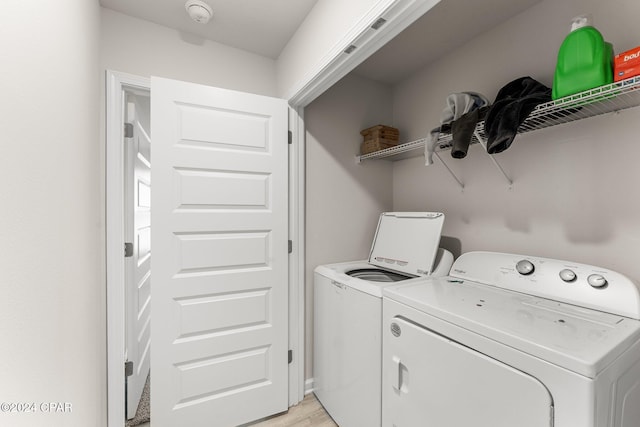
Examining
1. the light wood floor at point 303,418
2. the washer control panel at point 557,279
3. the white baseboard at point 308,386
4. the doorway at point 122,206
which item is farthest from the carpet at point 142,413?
the washer control panel at point 557,279

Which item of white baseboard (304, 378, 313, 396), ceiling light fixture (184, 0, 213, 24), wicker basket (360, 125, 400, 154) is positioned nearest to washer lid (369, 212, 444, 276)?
wicker basket (360, 125, 400, 154)

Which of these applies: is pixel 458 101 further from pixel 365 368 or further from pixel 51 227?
pixel 51 227

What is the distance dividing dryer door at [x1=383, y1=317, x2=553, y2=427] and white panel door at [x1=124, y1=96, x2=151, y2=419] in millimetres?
1576

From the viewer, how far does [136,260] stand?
1.87 metres

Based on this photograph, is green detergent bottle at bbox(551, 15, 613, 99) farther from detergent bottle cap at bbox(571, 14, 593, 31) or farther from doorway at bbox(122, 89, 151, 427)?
doorway at bbox(122, 89, 151, 427)

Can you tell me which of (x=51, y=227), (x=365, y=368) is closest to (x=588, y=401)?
(x=365, y=368)

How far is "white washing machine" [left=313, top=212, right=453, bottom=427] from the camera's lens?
4.83 ft

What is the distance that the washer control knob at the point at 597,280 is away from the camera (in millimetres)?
1103

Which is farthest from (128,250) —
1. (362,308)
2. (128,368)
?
(362,308)

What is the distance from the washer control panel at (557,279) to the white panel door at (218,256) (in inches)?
47.8

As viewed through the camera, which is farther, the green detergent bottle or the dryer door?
the green detergent bottle

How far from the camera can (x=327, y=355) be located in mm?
1865

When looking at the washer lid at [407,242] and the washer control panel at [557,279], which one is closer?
the washer control panel at [557,279]

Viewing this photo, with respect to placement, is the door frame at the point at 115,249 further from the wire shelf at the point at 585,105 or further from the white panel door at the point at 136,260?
the wire shelf at the point at 585,105
